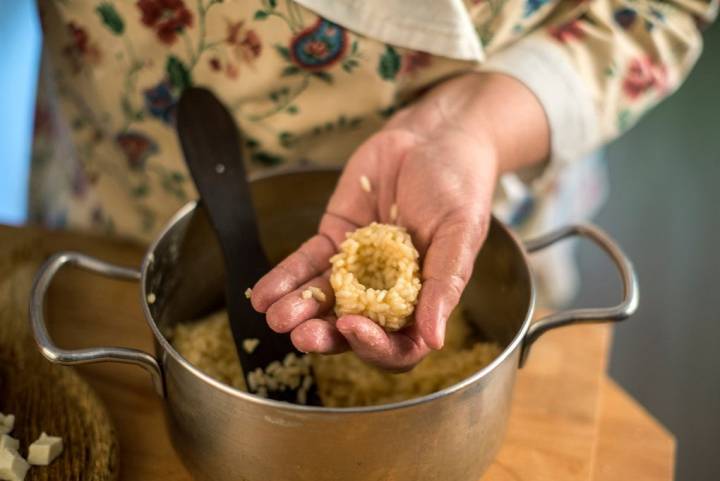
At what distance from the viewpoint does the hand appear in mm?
640

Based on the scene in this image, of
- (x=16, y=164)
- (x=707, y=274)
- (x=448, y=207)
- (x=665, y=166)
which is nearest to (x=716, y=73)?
(x=665, y=166)

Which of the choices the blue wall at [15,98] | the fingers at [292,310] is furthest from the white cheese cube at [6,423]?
the blue wall at [15,98]

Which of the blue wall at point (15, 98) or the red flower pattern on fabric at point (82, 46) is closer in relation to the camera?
the red flower pattern on fabric at point (82, 46)

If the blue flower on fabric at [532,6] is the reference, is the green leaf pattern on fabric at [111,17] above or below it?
above

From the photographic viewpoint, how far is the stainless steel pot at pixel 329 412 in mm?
579

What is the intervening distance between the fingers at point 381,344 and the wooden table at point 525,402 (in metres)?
0.17

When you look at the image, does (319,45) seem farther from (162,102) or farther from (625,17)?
(625,17)

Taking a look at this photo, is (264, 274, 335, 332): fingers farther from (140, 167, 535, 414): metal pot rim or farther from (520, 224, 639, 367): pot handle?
(520, 224, 639, 367): pot handle

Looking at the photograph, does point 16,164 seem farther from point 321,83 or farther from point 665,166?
point 665,166

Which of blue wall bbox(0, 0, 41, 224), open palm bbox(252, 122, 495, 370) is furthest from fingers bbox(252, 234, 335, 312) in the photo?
blue wall bbox(0, 0, 41, 224)

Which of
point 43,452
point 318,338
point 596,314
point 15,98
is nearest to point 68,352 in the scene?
point 43,452

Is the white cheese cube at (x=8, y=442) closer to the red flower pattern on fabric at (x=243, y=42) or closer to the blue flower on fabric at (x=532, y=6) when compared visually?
the red flower pattern on fabric at (x=243, y=42)

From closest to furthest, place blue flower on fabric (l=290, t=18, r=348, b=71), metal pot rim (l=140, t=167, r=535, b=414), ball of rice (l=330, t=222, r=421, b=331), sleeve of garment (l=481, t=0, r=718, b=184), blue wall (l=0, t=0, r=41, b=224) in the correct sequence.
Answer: metal pot rim (l=140, t=167, r=535, b=414) → ball of rice (l=330, t=222, r=421, b=331) → blue flower on fabric (l=290, t=18, r=348, b=71) → sleeve of garment (l=481, t=0, r=718, b=184) → blue wall (l=0, t=0, r=41, b=224)

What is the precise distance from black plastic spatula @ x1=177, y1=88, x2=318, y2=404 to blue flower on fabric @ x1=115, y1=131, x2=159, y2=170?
0.38 feet
